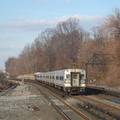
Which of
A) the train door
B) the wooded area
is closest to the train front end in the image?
the train door

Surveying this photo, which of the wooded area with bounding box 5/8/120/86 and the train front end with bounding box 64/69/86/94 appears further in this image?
the wooded area with bounding box 5/8/120/86

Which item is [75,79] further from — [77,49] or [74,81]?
[77,49]

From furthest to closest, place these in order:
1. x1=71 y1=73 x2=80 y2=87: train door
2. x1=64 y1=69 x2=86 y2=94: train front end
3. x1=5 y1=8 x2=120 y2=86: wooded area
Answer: x1=5 y1=8 x2=120 y2=86: wooded area
x1=71 y1=73 x2=80 y2=87: train door
x1=64 y1=69 x2=86 y2=94: train front end

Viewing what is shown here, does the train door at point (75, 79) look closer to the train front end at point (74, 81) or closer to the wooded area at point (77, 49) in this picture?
the train front end at point (74, 81)

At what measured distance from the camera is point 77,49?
7706 centimetres

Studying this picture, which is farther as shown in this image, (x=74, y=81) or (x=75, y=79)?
(x=75, y=79)

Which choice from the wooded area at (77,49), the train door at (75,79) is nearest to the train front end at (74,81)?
the train door at (75,79)

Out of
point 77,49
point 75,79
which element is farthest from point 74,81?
point 77,49

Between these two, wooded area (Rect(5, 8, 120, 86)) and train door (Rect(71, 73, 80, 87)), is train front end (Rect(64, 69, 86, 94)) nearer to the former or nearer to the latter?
train door (Rect(71, 73, 80, 87))

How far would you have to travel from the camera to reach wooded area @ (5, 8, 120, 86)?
4028cm

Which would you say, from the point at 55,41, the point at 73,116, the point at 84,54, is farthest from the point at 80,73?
the point at 55,41

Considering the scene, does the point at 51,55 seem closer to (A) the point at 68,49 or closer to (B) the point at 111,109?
(A) the point at 68,49

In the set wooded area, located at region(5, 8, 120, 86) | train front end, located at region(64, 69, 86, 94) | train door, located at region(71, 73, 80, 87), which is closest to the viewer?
train front end, located at region(64, 69, 86, 94)

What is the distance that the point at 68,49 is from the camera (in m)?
76.9
